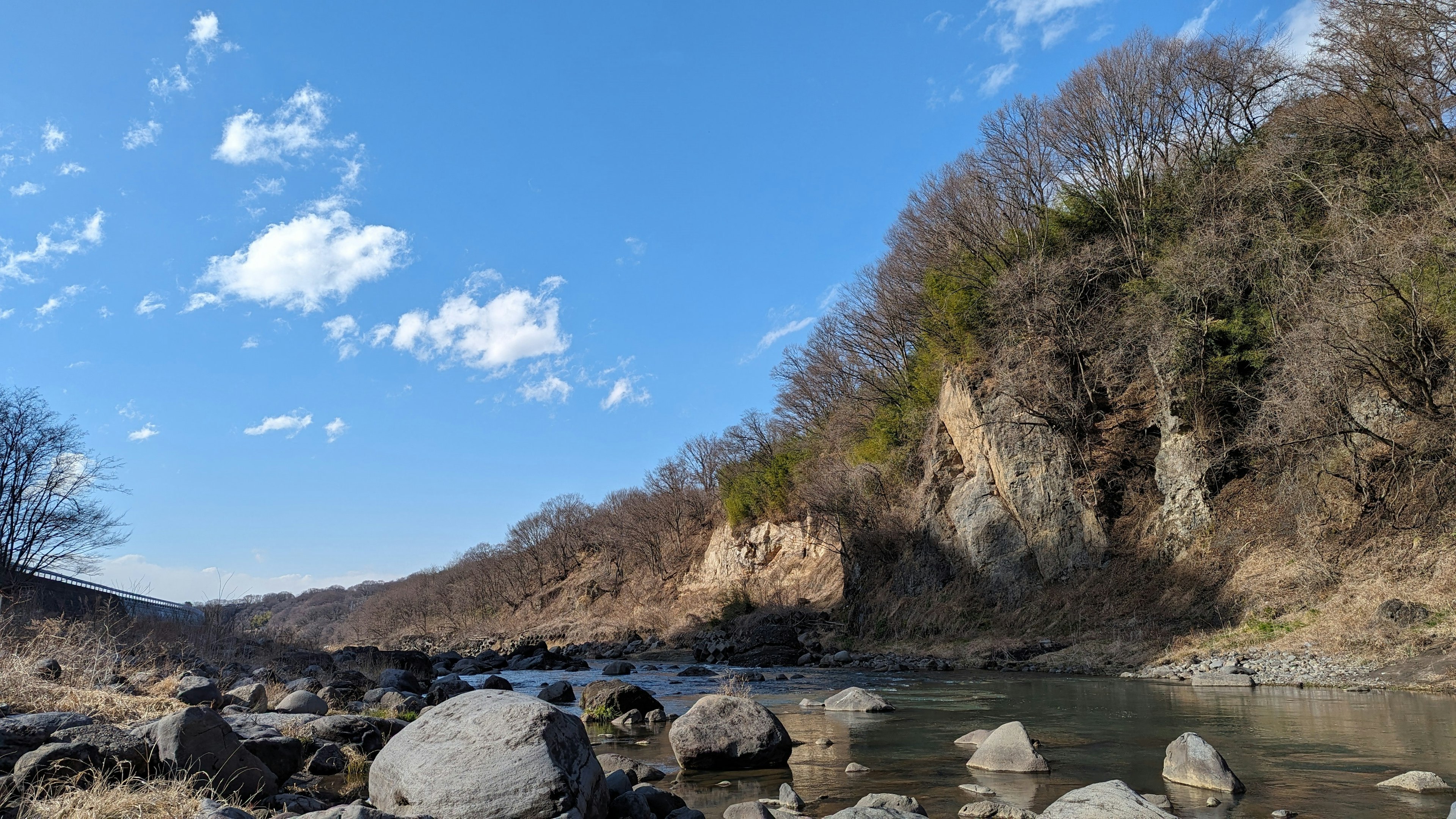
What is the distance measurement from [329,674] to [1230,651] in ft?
81.4

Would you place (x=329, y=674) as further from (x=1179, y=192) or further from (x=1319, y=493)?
(x=1179, y=192)

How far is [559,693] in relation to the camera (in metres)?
20.4

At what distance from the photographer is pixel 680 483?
3036 inches

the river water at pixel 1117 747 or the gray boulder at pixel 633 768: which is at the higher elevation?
the gray boulder at pixel 633 768

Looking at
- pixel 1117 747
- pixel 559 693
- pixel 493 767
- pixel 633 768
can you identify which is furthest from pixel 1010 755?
pixel 559 693

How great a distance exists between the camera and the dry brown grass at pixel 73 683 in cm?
1064

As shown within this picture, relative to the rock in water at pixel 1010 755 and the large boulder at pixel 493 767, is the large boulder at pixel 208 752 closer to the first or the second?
the large boulder at pixel 493 767

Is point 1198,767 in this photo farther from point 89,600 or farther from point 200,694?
point 89,600

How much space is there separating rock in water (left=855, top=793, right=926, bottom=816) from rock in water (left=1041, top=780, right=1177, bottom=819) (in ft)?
3.99

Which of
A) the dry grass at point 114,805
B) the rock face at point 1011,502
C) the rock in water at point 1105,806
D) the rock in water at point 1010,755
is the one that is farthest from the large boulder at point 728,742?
the rock face at point 1011,502

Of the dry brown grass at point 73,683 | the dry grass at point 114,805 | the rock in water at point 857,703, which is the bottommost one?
the rock in water at point 857,703

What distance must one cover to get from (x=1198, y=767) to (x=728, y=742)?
5.65m

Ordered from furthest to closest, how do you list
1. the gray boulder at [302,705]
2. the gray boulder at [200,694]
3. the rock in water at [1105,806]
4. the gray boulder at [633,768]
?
1. the gray boulder at [302,705]
2. the gray boulder at [200,694]
3. the gray boulder at [633,768]
4. the rock in water at [1105,806]

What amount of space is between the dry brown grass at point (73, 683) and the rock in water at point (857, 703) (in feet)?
38.9
